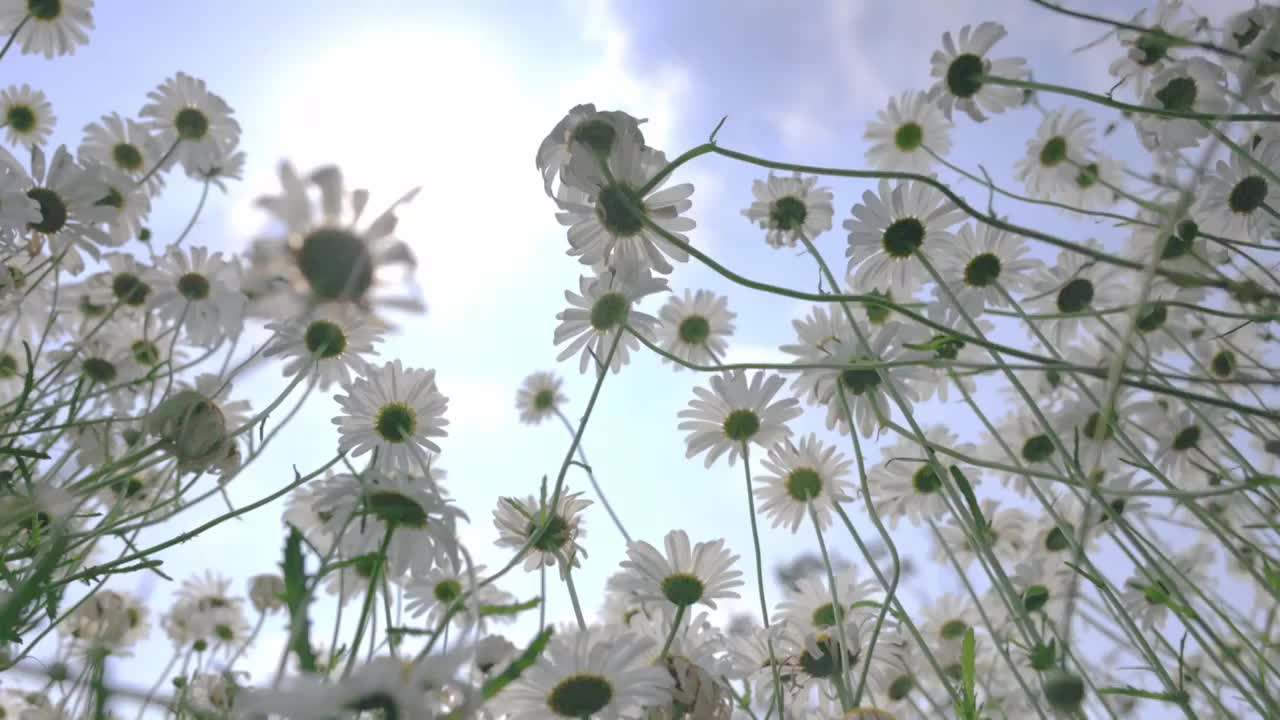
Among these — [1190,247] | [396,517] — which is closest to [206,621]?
[396,517]

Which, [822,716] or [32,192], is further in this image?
[32,192]

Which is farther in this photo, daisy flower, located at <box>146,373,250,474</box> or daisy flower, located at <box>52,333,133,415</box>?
daisy flower, located at <box>52,333,133,415</box>

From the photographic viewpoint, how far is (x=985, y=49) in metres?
1.68

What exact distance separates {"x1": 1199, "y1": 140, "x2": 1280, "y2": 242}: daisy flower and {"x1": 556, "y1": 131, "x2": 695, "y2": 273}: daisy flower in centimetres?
97

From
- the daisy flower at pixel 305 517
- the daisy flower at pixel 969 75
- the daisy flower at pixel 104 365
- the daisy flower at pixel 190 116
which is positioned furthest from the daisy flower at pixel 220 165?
the daisy flower at pixel 969 75

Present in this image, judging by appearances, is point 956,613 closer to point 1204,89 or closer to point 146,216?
point 1204,89

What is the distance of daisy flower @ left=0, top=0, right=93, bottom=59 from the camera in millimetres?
2041

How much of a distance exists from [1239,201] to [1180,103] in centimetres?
27

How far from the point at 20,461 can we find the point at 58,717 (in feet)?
0.94

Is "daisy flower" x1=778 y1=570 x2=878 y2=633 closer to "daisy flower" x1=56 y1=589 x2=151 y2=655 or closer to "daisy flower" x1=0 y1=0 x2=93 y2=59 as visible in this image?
"daisy flower" x1=56 y1=589 x2=151 y2=655

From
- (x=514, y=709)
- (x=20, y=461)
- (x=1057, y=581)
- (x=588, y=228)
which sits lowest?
(x=514, y=709)

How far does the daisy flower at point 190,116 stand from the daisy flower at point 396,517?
80.6 inches

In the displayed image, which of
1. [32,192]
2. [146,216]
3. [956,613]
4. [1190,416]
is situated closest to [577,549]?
[32,192]

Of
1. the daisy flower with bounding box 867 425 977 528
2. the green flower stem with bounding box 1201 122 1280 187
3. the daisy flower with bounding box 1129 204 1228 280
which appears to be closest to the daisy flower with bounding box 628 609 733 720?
the daisy flower with bounding box 867 425 977 528
